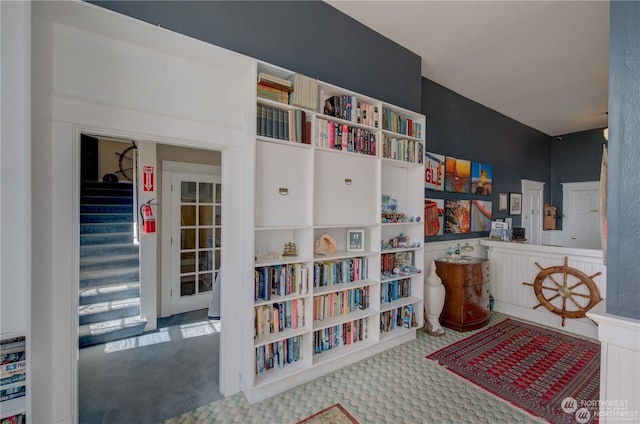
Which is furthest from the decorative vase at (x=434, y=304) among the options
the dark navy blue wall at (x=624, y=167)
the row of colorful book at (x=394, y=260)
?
the dark navy blue wall at (x=624, y=167)

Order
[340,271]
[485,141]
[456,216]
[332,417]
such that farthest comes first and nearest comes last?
[485,141], [456,216], [340,271], [332,417]

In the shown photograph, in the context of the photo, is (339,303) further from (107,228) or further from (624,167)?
(107,228)

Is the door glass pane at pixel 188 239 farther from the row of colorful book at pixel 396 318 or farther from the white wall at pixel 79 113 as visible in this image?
the row of colorful book at pixel 396 318

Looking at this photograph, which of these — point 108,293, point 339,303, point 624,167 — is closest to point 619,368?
point 624,167

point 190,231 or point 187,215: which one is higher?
point 187,215

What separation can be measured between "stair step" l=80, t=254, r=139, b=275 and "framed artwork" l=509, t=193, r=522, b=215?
6052mm

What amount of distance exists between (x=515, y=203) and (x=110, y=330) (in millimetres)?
6448

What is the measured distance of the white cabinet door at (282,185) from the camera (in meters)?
1.96

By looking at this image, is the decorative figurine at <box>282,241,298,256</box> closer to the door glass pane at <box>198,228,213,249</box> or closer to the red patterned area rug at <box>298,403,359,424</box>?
the red patterned area rug at <box>298,403,359,424</box>

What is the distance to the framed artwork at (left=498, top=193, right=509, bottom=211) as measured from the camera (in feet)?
15.4

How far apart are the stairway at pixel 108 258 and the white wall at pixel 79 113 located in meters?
1.80

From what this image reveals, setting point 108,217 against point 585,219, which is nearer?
point 108,217

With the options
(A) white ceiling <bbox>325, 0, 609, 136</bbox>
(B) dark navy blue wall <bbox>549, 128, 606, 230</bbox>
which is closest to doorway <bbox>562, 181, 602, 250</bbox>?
(B) dark navy blue wall <bbox>549, 128, 606, 230</bbox>

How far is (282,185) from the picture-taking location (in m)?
2.04
